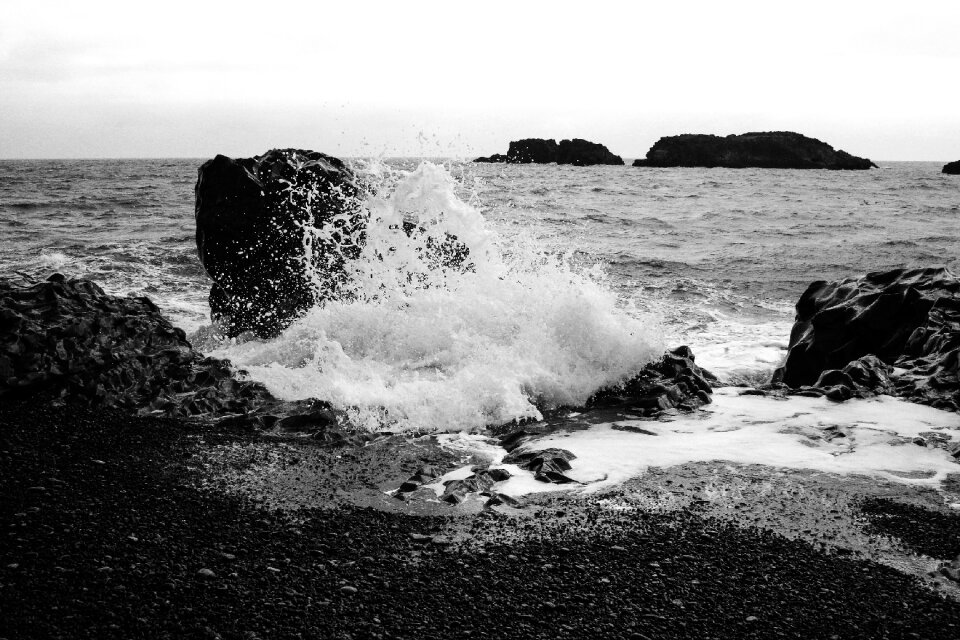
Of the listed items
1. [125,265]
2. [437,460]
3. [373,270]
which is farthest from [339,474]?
[125,265]

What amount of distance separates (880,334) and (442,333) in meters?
4.42

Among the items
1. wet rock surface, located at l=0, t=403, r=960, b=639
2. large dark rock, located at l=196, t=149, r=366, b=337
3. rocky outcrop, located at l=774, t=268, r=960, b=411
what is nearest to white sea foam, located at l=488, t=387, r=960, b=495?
rocky outcrop, located at l=774, t=268, r=960, b=411

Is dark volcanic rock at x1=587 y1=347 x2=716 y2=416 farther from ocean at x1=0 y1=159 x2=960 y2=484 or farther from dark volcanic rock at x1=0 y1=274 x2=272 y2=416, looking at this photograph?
dark volcanic rock at x1=0 y1=274 x2=272 y2=416

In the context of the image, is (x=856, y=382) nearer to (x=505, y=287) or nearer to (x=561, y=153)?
(x=505, y=287)

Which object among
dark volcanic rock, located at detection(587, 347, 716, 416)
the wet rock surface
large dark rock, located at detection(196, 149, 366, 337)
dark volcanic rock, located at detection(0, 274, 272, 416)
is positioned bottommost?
the wet rock surface

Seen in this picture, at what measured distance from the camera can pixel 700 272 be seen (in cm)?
1420

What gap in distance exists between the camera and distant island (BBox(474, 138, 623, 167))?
Answer: 283ft

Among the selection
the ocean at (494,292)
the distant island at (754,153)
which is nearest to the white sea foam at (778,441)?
the ocean at (494,292)

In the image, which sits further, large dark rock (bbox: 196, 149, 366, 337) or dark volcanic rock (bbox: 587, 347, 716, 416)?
large dark rock (bbox: 196, 149, 366, 337)

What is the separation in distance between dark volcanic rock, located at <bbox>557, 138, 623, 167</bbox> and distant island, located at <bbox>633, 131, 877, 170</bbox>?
22.1 ft

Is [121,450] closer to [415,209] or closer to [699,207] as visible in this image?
[415,209]

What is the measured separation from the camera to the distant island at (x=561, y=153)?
283 feet

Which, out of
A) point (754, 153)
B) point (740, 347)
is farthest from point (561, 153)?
point (740, 347)

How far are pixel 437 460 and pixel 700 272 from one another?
10.7m
